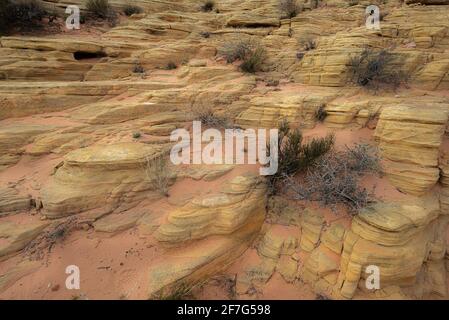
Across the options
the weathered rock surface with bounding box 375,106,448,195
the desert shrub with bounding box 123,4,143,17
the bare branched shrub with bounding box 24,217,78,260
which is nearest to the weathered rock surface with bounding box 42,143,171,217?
the bare branched shrub with bounding box 24,217,78,260

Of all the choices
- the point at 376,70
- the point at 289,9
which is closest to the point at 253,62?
the point at 376,70

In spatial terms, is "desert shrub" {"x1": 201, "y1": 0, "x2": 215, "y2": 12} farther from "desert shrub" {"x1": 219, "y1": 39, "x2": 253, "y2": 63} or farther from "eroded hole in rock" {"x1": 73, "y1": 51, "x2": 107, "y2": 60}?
"eroded hole in rock" {"x1": 73, "y1": 51, "x2": 107, "y2": 60}

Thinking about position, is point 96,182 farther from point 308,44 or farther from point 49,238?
point 308,44

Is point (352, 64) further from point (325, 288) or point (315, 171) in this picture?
point (325, 288)

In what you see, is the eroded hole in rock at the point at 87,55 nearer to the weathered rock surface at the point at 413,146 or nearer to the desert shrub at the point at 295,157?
the desert shrub at the point at 295,157

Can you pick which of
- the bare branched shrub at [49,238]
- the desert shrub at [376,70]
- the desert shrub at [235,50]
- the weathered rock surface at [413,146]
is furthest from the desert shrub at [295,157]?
the desert shrub at [235,50]
